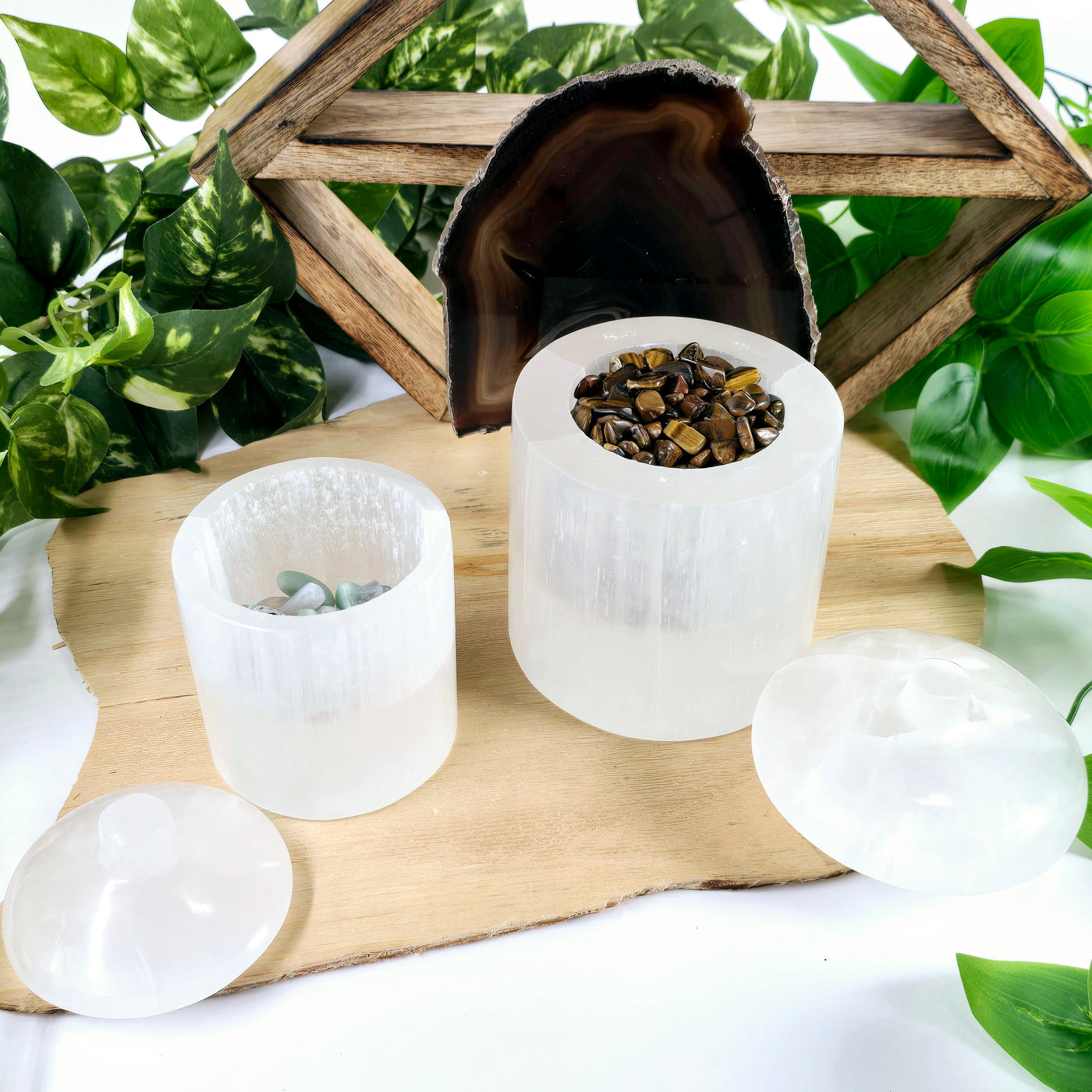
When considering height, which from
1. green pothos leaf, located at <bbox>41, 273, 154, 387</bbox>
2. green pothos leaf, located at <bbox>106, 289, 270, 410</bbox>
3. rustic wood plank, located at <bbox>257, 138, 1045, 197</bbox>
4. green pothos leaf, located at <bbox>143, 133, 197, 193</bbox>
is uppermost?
rustic wood plank, located at <bbox>257, 138, 1045, 197</bbox>

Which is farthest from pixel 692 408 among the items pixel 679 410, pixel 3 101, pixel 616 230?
pixel 3 101

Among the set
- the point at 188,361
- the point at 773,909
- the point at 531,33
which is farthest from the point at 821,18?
the point at 773,909

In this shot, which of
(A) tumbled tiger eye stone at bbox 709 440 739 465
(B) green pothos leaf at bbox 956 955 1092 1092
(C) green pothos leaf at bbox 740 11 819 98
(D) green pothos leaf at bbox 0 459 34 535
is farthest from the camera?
(C) green pothos leaf at bbox 740 11 819 98

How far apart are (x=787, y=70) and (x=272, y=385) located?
0.40m

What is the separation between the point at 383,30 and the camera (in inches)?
22.7

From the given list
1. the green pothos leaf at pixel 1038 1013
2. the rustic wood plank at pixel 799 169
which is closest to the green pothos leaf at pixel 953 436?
the rustic wood plank at pixel 799 169

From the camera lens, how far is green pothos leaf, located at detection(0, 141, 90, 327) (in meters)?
0.63

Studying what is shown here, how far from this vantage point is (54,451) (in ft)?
1.99

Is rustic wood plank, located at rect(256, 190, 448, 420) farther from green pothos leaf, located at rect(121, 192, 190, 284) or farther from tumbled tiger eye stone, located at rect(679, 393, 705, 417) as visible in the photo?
tumbled tiger eye stone, located at rect(679, 393, 705, 417)

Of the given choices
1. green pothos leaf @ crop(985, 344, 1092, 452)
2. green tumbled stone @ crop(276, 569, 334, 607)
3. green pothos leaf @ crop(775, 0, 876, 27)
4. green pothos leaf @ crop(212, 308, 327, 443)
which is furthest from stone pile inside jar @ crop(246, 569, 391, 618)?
green pothos leaf @ crop(775, 0, 876, 27)

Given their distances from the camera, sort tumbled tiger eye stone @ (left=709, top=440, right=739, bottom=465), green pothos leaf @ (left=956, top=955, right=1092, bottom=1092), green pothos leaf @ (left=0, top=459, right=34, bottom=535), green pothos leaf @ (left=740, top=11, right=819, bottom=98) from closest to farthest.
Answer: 1. green pothos leaf @ (left=956, top=955, right=1092, bottom=1092)
2. tumbled tiger eye stone @ (left=709, top=440, right=739, bottom=465)
3. green pothos leaf @ (left=0, top=459, right=34, bottom=535)
4. green pothos leaf @ (left=740, top=11, right=819, bottom=98)

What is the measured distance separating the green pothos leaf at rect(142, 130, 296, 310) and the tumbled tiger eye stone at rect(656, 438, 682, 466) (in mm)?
243

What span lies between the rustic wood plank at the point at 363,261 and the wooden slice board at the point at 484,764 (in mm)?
90

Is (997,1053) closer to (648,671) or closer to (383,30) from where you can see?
(648,671)
